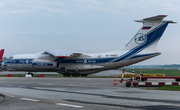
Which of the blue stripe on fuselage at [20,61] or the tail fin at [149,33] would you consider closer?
the tail fin at [149,33]

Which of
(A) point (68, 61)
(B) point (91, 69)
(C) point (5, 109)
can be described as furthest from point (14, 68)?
(C) point (5, 109)

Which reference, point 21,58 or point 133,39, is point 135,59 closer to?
point 133,39

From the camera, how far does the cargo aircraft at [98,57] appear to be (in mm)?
36156

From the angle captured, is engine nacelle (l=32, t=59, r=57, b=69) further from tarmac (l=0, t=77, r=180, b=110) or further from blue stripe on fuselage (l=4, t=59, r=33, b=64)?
tarmac (l=0, t=77, r=180, b=110)

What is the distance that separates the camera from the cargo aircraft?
119 feet

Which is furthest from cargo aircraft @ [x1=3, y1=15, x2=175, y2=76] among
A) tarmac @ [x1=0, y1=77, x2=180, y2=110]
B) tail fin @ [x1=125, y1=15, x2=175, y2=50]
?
tarmac @ [x1=0, y1=77, x2=180, y2=110]

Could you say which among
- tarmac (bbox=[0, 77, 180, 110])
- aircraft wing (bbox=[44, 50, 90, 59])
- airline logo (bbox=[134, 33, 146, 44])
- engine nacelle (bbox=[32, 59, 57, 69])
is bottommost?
tarmac (bbox=[0, 77, 180, 110])

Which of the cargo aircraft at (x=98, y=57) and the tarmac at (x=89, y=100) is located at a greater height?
the cargo aircraft at (x=98, y=57)

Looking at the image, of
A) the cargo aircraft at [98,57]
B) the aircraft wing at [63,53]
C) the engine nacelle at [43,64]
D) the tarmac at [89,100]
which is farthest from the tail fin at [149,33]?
the tarmac at [89,100]

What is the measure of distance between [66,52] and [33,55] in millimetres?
6293

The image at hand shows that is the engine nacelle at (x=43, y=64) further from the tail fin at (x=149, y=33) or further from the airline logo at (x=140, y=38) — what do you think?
the airline logo at (x=140, y=38)

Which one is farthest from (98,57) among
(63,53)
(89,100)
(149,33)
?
(89,100)

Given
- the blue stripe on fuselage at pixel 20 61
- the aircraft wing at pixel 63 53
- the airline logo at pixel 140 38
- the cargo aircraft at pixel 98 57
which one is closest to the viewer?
the cargo aircraft at pixel 98 57

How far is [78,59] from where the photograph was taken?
41.2 meters
